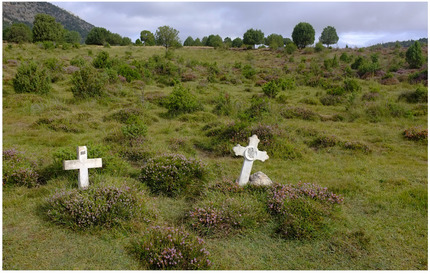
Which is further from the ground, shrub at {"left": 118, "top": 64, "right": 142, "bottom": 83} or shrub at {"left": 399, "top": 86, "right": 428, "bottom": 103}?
shrub at {"left": 118, "top": 64, "right": 142, "bottom": 83}

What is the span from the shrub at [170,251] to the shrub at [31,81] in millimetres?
14221

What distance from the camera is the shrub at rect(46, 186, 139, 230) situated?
15.5ft

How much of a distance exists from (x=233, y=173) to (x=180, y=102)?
6.83 metres

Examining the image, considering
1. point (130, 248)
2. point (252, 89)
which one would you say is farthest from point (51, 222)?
point (252, 89)

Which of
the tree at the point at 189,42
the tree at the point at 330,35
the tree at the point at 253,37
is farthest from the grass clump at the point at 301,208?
the tree at the point at 189,42

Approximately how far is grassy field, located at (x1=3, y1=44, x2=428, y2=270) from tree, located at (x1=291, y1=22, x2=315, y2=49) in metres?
45.1

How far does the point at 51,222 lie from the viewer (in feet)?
15.7

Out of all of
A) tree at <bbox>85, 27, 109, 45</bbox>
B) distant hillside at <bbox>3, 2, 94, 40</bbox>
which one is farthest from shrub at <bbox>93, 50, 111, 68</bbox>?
distant hillside at <bbox>3, 2, 94, 40</bbox>

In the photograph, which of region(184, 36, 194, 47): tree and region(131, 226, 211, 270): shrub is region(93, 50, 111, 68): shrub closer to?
region(131, 226, 211, 270): shrub

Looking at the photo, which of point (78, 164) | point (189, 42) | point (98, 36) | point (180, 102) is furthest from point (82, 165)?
point (189, 42)

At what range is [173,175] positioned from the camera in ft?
20.4

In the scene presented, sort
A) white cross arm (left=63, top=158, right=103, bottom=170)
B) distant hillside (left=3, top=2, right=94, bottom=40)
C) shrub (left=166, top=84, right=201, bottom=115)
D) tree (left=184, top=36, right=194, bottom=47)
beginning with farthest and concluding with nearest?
distant hillside (left=3, top=2, right=94, bottom=40) → tree (left=184, top=36, right=194, bottom=47) → shrub (left=166, top=84, right=201, bottom=115) → white cross arm (left=63, top=158, right=103, bottom=170)

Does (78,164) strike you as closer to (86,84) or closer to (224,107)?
(224,107)

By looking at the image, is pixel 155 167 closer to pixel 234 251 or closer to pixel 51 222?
pixel 51 222
